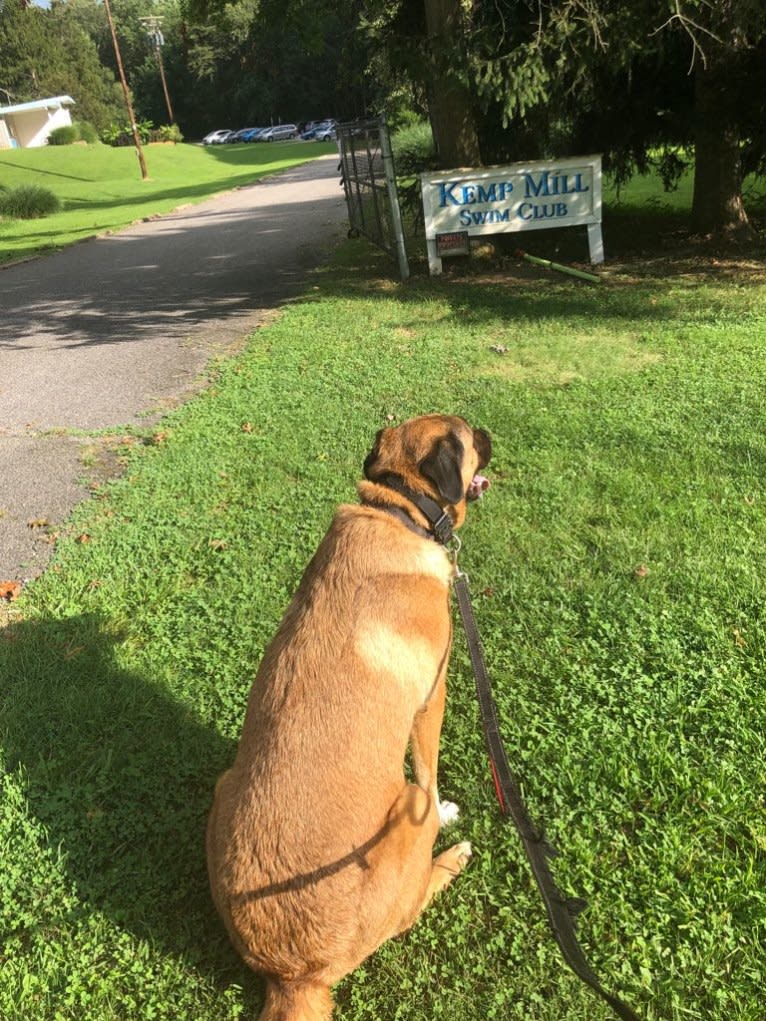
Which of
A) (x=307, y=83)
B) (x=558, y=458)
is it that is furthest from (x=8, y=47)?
(x=558, y=458)

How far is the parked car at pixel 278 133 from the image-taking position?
7425 cm

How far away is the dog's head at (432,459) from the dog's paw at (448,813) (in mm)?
1120

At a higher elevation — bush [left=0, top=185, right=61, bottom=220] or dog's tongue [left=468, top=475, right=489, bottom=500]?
bush [left=0, top=185, right=61, bottom=220]

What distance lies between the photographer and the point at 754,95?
32.8 feet

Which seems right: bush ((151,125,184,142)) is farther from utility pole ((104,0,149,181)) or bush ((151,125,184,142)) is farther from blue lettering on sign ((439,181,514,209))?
blue lettering on sign ((439,181,514,209))

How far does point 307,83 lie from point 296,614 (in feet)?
301

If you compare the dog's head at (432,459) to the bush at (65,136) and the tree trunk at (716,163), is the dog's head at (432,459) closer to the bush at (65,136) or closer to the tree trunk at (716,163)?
the tree trunk at (716,163)

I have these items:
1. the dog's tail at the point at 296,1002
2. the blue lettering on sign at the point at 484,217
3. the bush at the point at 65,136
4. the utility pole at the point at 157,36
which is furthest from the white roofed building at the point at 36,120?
the dog's tail at the point at 296,1002

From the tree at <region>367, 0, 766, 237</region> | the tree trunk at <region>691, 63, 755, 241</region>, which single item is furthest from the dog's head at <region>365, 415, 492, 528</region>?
the tree trunk at <region>691, 63, 755, 241</region>

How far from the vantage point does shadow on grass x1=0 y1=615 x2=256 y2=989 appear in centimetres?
246

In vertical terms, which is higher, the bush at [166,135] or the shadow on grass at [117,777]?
the bush at [166,135]

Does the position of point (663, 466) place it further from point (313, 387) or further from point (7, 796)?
point (7, 796)

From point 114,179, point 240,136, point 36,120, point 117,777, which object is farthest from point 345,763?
point 36,120

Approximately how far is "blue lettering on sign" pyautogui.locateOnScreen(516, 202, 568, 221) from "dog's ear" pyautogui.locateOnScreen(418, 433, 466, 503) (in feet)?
29.5
